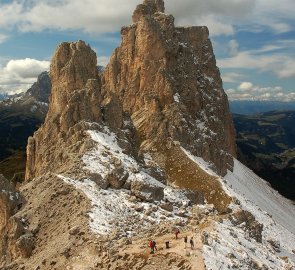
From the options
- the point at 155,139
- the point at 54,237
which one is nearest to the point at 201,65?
the point at 155,139

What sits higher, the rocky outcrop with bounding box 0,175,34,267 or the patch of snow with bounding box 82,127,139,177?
the patch of snow with bounding box 82,127,139,177

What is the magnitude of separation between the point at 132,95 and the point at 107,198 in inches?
2085

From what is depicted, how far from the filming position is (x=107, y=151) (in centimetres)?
5619

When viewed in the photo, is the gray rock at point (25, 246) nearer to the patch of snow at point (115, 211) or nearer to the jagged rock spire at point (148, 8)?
the patch of snow at point (115, 211)

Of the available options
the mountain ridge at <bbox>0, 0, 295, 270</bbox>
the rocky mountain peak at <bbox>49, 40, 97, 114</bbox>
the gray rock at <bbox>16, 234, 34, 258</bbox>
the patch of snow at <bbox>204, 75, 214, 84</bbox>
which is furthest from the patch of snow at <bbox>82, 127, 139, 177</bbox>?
the patch of snow at <bbox>204, 75, 214, 84</bbox>

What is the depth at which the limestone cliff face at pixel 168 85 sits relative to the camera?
3342 inches

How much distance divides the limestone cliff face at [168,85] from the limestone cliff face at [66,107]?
15508mm

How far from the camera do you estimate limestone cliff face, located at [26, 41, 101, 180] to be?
6425 centimetres

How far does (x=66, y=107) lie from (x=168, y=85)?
89.1 ft

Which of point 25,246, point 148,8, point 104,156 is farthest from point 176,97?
point 25,246

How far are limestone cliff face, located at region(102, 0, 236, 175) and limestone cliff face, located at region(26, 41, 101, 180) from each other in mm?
15508

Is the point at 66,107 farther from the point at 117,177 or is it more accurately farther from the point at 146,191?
the point at 146,191

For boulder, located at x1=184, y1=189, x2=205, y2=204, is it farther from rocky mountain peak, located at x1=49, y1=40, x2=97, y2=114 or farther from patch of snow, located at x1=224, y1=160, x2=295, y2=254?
rocky mountain peak, located at x1=49, y1=40, x2=97, y2=114

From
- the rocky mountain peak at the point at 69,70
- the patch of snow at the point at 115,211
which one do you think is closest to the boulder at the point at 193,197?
the patch of snow at the point at 115,211
